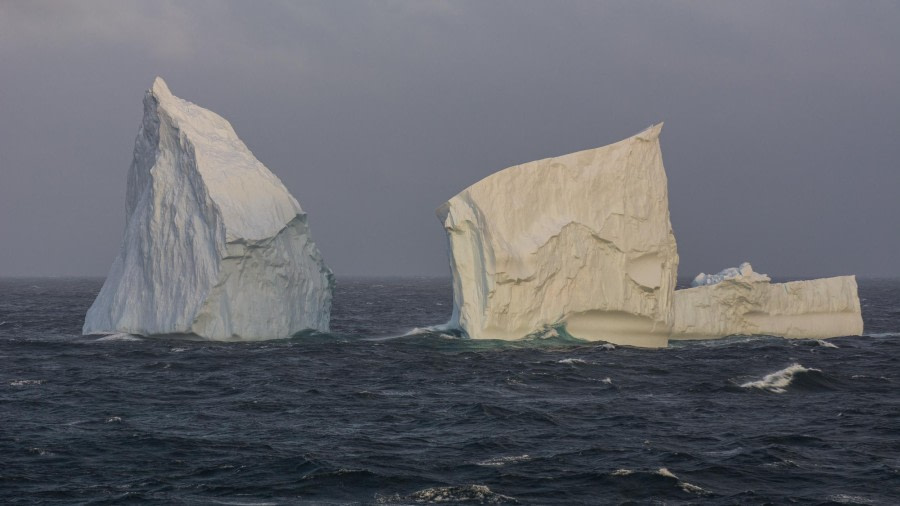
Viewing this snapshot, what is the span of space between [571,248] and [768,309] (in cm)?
898

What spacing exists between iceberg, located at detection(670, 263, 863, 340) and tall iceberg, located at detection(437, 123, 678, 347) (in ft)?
8.48

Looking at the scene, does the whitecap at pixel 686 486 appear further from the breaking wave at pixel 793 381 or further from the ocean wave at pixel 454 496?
the breaking wave at pixel 793 381

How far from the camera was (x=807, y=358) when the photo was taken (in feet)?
101

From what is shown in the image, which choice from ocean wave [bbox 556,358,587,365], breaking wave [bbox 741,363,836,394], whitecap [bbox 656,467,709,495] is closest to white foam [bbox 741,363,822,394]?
breaking wave [bbox 741,363,836,394]

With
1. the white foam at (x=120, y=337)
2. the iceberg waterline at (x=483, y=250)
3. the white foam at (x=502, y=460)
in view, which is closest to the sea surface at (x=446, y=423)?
the white foam at (x=502, y=460)

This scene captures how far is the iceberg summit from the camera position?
32.7m

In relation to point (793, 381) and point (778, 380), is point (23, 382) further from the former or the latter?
point (793, 381)

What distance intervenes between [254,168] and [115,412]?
52.2 feet

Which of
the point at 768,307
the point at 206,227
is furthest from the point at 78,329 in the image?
the point at 768,307

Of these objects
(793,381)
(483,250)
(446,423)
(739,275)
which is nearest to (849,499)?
(446,423)

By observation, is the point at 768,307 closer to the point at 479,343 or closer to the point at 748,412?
the point at 479,343

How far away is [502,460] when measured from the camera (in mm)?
17078

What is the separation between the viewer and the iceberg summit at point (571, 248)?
32719 millimetres

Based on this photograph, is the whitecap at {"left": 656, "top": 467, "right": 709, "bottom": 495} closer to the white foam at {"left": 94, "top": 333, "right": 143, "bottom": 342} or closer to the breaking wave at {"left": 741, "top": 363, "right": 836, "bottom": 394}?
the breaking wave at {"left": 741, "top": 363, "right": 836, "bottom": 394}
